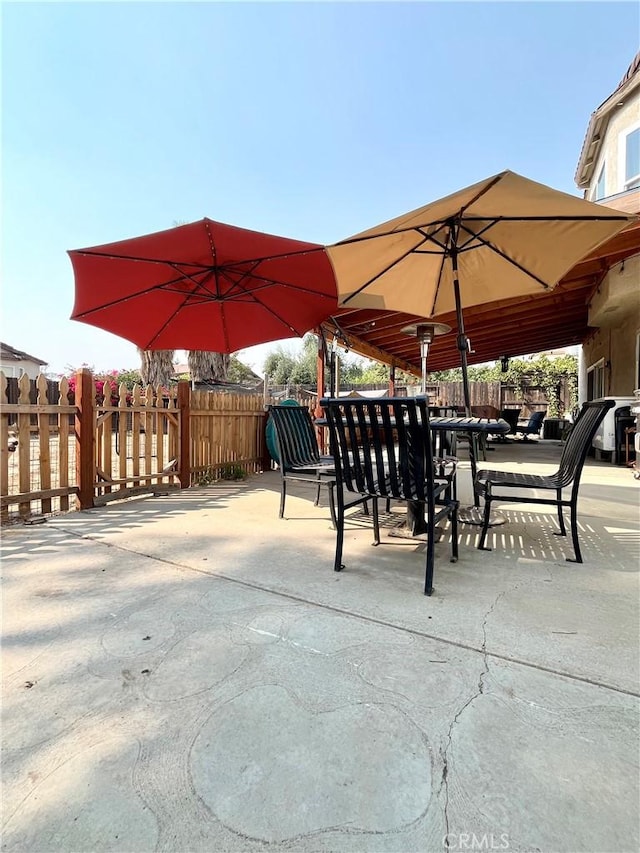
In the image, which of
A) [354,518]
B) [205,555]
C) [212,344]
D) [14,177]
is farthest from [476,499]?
[14,177]

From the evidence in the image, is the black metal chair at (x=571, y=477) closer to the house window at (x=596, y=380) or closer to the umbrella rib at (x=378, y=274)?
the umbrella rib at (x=378, y=274)

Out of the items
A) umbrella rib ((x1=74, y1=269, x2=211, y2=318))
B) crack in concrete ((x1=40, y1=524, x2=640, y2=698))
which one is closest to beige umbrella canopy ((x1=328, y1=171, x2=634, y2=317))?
umbrella rib ((x1=74, y1=269, x2=211, y2=318))

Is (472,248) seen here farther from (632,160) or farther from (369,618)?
(632,160)

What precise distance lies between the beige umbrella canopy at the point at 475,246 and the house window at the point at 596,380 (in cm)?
607

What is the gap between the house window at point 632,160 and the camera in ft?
24.7

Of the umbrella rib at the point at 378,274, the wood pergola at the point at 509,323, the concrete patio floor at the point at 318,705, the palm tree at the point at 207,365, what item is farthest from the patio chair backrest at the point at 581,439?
the palm tree at the point at 207,365

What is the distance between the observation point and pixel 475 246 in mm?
3426

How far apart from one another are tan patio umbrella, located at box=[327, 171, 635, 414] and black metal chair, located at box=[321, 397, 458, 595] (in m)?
1.20

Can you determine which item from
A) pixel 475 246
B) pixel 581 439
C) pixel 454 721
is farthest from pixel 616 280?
pixel 454 721

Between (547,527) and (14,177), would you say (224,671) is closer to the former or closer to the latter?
(547,527)

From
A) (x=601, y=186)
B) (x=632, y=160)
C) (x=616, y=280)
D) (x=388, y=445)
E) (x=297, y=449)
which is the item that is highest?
(x=601, y=186)

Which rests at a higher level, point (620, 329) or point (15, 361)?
point (15, 361)

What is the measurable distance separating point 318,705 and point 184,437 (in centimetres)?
405

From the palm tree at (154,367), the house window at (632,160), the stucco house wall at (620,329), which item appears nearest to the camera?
the stucco house wall at (620,329)
